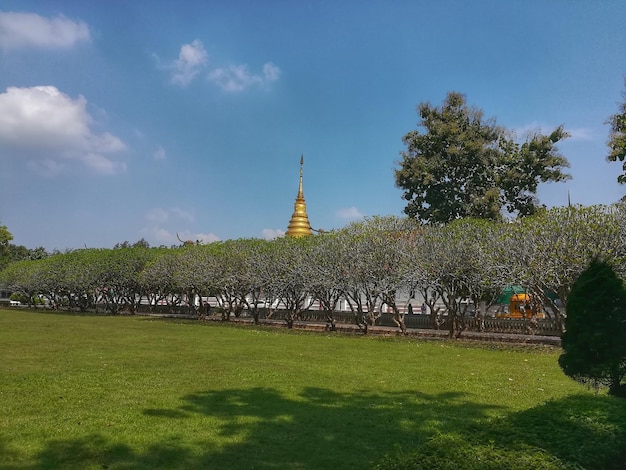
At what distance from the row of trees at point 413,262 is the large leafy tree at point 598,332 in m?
11.2

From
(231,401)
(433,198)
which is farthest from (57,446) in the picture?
(433,198)

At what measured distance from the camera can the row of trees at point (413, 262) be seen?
1942 centimetres

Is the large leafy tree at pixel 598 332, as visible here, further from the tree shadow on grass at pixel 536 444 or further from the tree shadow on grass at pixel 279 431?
the tree shadow on grass at pixel 279 431

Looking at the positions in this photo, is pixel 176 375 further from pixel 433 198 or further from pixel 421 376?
pixel 433 198

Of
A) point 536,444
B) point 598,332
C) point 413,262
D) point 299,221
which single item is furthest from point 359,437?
point 299,221

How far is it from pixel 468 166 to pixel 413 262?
9959mm

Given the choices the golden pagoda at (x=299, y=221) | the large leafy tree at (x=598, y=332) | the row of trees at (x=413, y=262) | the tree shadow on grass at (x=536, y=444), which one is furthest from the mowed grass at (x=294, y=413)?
the golden pagoda at (x=299, y=221)

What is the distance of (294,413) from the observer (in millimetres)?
7891

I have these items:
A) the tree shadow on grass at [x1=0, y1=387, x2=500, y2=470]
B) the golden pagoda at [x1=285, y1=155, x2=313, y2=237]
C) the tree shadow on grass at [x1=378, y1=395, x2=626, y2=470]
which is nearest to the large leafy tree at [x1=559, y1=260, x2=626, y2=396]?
the tree shadow on grass at [x1=378, y1=395, x2=626, y2=470]

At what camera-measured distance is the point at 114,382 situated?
10.2 meters

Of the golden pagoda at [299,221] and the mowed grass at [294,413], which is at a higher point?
the golden pagoda at [299,221]

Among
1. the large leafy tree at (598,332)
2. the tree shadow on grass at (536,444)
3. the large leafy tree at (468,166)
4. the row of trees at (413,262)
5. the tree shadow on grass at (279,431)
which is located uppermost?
the large leafy tree at (468,166)

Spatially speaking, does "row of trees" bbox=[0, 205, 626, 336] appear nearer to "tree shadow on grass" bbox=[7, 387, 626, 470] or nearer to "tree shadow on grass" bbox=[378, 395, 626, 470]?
"tree shadow on grass" bbox=[7, 387, 626, 470]

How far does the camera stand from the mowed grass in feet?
16.8
